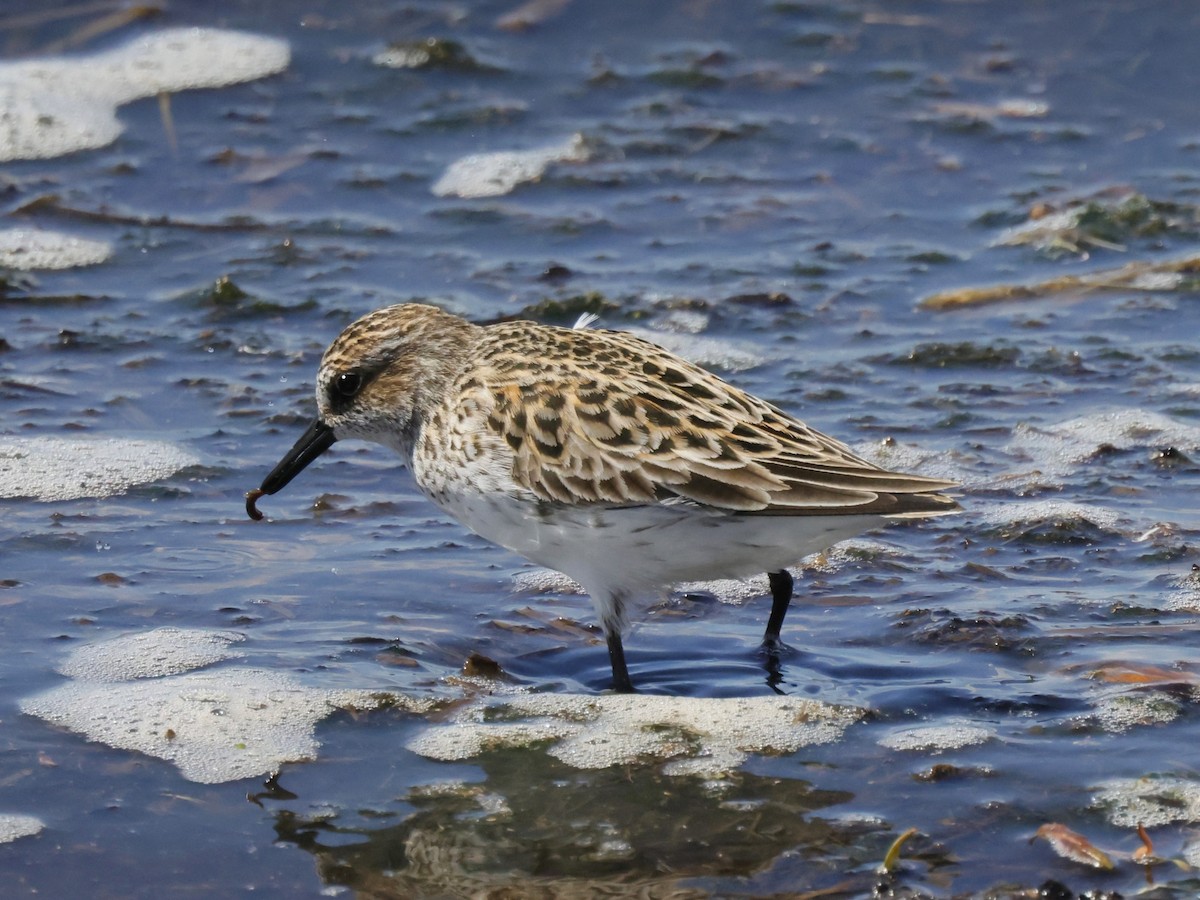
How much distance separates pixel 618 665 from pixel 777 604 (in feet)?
1.94

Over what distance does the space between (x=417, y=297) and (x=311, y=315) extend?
509 mm

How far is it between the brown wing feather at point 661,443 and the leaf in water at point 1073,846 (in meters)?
1.04

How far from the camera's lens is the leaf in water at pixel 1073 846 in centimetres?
431

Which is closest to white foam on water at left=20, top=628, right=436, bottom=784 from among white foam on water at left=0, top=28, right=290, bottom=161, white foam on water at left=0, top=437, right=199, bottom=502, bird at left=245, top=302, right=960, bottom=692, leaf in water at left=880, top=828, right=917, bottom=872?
bird at left=245, top=302, right=960, bottom=692

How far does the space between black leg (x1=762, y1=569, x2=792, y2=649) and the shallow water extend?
0.27 feet

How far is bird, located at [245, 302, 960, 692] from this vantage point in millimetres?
5211

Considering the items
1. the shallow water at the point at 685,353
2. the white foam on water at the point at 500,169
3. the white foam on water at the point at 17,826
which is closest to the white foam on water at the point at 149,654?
the shallow water at the point at 685,353

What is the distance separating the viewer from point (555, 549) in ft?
18.0

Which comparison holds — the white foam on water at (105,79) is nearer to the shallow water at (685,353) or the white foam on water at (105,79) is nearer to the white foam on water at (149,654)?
the shallow water at (685,353)

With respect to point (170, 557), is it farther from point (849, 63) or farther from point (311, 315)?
point (849, 63)

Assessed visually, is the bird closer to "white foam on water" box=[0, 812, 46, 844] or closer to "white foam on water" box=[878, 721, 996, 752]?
"white foam on water" box=[878, 721, 996, 752]

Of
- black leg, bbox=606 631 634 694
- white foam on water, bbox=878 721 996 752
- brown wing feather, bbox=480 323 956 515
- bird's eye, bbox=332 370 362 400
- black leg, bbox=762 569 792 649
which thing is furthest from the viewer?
bird's eye, bbox=332 370 362 400

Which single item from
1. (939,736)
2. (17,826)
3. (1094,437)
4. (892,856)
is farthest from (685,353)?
(17,826)

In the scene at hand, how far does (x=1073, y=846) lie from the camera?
4.36 m
